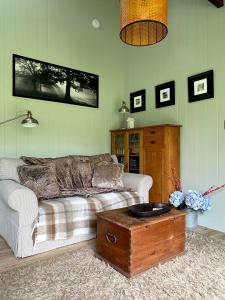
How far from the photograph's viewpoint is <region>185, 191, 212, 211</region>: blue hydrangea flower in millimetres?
2578

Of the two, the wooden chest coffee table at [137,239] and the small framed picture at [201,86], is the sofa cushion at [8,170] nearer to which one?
the wooden chest coffee table at [137,239]

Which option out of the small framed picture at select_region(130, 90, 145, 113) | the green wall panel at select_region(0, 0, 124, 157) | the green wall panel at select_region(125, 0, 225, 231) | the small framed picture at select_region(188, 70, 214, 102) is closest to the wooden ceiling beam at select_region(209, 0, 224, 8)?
the green wall panel at select_region(125, 0, 225, 231)

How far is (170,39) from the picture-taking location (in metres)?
3.23

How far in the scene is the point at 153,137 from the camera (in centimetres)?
308

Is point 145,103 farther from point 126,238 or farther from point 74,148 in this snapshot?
point 126,238

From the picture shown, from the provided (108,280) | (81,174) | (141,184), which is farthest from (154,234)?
(81,174)

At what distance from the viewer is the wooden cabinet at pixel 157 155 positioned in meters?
2.93

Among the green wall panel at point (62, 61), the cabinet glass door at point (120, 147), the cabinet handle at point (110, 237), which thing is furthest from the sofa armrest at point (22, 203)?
the cabinet glass door at point (120, 147)

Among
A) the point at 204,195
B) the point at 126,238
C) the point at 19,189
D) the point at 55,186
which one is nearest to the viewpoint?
the point at 126,238

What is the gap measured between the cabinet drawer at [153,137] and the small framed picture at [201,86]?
57cm

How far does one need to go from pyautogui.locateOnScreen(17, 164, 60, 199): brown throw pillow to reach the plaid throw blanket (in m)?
0.12

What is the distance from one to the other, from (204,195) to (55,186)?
5.61 feet

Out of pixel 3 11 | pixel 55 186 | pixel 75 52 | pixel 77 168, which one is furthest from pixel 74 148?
pixel 3 11

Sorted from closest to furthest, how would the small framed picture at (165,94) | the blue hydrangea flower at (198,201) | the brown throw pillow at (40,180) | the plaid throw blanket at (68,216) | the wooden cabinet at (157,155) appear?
the plaid throw blanket at (68,216)
the brown throw pillow at (40,180)
the blue hydrangea flower at (198,201)
the wooden cabinet at (157,155)
the small framed picture at (165,94)
